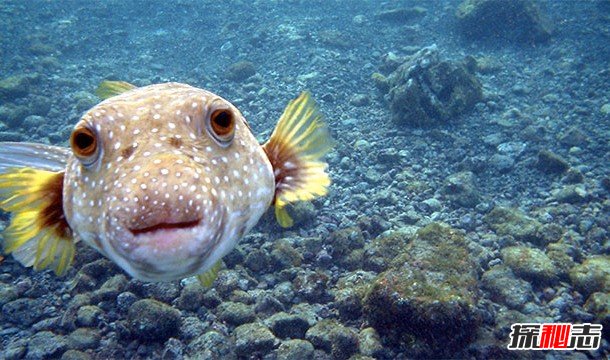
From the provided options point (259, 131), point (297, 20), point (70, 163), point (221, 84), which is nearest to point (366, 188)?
point (259, 131)

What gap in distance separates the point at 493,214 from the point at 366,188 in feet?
8.73

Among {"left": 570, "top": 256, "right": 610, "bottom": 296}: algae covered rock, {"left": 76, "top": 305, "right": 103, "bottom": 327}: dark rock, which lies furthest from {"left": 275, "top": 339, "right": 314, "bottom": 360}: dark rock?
{"left": 570, "top": 256, "right": 610, "bottom": 296}: algae covered rock

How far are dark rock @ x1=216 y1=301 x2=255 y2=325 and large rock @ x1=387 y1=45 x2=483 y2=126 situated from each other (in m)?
7.75

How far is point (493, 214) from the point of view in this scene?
7793mm

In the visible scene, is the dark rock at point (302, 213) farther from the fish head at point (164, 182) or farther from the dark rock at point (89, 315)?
the fish head at point (164, 182)

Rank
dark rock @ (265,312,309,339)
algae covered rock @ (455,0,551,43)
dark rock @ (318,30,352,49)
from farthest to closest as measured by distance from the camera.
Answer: dark rock @ (318,30,352,49) < algae covered rock @ (455,0,551,43) < dark rock @ (265,312,309,339)

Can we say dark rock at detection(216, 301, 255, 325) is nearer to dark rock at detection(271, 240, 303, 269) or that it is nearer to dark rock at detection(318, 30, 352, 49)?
dark rock at detection(271, 240, 303, 269)

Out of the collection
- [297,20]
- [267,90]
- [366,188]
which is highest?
[297,20]

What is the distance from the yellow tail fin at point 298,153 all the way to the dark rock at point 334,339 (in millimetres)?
2313

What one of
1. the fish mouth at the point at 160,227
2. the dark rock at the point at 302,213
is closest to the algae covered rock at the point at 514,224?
the dark rock at the point at 302,213

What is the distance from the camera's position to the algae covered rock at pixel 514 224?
711 cm

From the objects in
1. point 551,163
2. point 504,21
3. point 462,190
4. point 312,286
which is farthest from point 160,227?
point 504,21

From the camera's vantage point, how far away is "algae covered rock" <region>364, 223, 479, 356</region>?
4672mm

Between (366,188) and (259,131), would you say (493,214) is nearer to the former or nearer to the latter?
(366,188)
